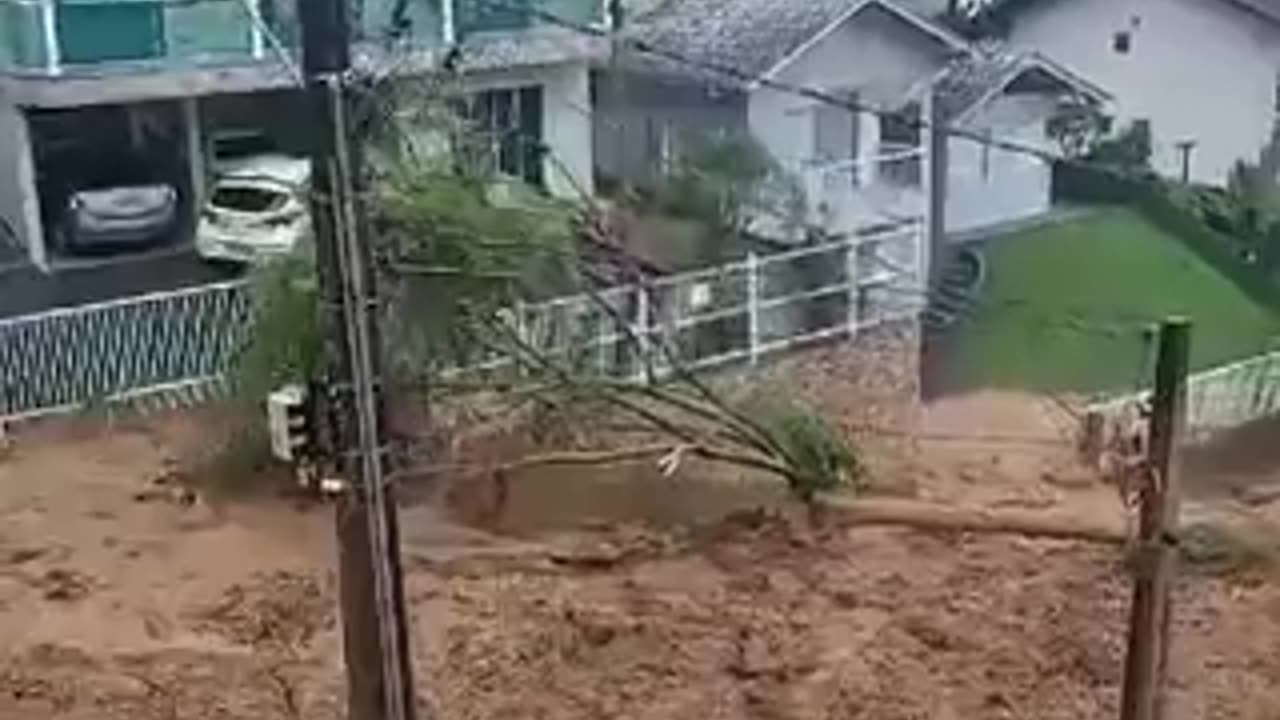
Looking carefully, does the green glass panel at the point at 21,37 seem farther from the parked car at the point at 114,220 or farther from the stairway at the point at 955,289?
the stairway at the point at 955,289

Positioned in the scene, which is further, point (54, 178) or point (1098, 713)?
point (54, 178)

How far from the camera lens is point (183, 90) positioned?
37.9 ft

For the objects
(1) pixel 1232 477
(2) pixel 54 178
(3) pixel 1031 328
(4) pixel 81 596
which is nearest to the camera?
(4) pixel 81 596

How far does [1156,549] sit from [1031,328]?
16.4ft

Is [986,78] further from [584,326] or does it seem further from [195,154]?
[584,326]

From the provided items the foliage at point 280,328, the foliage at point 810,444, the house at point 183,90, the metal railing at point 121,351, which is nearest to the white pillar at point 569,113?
the house at point 183,90

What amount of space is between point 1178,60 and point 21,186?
8252mm

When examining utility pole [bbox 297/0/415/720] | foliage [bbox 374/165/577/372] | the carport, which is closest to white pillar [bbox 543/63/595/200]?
the carport

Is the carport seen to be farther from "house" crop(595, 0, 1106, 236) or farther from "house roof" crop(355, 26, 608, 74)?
"house" crop(595, 0, 1106, 236)

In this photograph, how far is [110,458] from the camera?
842 cm

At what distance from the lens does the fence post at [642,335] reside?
273 inches

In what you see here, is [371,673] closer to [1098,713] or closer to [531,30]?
[1098,713]

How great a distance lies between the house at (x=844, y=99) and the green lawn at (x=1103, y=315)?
1850 mm

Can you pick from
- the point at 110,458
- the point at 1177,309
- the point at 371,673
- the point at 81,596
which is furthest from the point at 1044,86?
the point at 371,673
